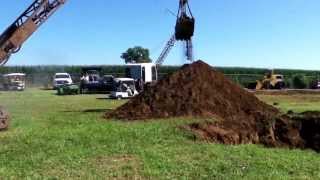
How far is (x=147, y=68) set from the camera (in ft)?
199

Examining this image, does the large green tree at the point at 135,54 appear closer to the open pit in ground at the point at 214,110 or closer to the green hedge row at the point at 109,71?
the green hedge row at the point at 109,71

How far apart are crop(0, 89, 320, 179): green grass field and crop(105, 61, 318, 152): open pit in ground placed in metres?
1.22

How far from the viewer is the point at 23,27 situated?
77.1ft

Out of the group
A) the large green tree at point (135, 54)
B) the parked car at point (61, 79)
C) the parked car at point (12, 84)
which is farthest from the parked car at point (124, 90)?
the large green tree at point (135, 54)

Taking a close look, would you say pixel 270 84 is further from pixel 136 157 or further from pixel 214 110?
pixel 136 157

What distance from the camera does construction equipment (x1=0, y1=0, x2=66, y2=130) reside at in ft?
75.7

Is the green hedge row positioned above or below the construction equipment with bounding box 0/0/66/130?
below

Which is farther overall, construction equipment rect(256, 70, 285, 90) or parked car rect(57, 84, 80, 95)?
construction equipment rect(256, 70, 285, 90)

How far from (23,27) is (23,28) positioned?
0.12 feet

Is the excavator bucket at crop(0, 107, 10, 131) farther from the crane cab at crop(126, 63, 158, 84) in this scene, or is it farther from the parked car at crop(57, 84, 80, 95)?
the crane cab at crop(126, 63, 158, 84)

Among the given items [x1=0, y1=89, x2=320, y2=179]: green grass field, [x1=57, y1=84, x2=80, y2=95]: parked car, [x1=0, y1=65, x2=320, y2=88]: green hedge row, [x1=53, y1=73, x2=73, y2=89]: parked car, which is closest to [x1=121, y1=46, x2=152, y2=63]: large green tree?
[x1=0, y1=65, x2=320, y2=88]: green hedge row

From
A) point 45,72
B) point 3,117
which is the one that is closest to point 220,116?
point 3,117

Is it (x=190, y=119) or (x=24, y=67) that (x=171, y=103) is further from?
(x=24, y=67)

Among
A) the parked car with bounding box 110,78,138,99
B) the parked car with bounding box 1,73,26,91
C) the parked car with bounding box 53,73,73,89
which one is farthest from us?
the parked car with bounding box 53,73,73,89
